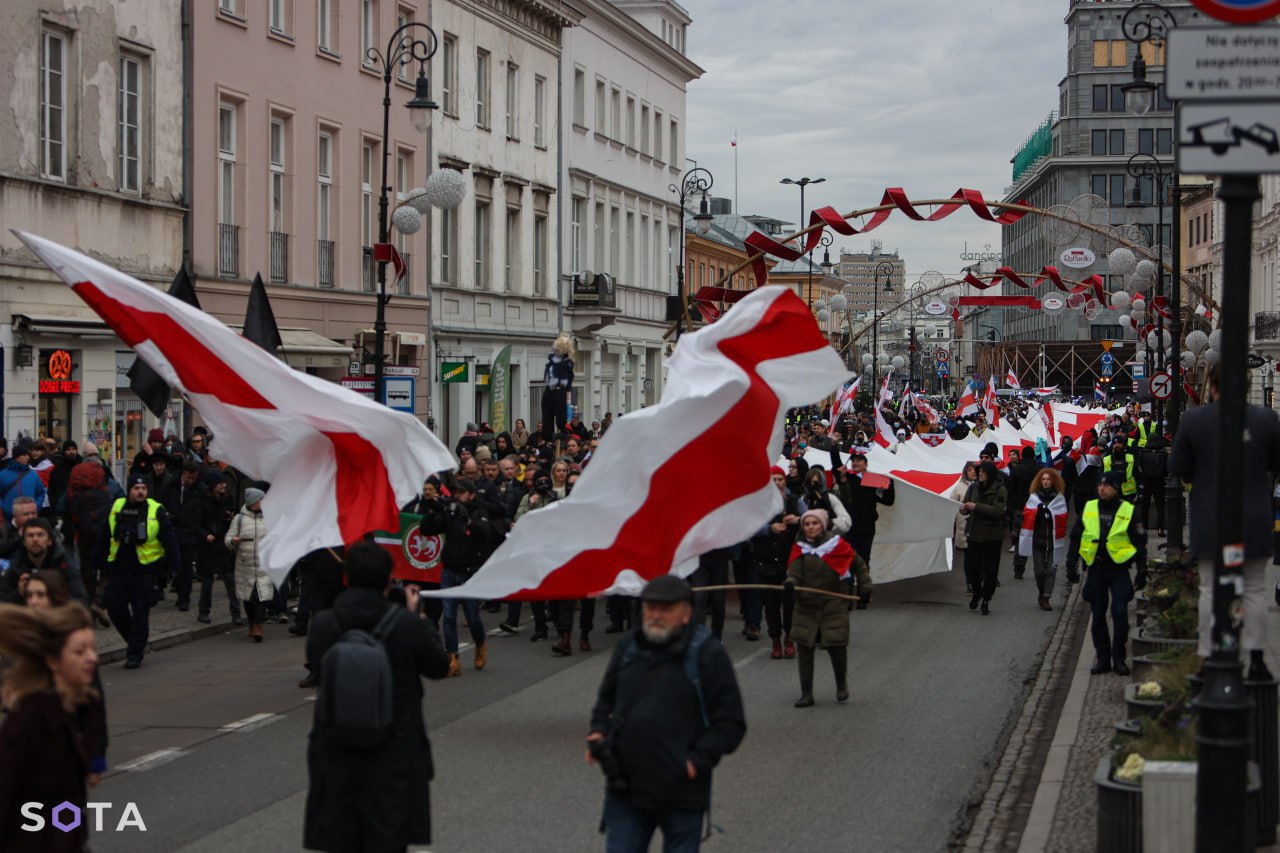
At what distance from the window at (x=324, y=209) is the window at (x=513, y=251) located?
10.5 meters

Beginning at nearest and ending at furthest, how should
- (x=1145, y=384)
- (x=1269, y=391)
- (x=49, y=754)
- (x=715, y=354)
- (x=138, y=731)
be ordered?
(x=49, y=754), (x=715, y=354), (x=138, y=731), (x=1145, y=384), (x=1269, y=391)

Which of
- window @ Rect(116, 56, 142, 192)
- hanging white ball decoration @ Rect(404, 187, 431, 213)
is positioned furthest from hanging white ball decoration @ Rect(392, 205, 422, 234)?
window @ Rect(116, 56, 142, 192)

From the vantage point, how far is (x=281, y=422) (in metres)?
11.6

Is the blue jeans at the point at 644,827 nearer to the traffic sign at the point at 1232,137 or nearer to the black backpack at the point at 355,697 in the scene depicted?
the black backpack at the point at 355,697

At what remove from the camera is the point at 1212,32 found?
22.0ft

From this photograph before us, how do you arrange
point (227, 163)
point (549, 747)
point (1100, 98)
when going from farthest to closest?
1. point (1100, 98)
2. point (227, 163)
3. point (549, 747)

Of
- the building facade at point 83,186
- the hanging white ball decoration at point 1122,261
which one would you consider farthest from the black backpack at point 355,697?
the hanging white ball decoration at point 1122,261

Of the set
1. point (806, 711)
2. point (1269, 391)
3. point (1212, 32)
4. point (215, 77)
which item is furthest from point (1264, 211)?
point (1212, 32)

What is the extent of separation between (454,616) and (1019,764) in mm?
5470

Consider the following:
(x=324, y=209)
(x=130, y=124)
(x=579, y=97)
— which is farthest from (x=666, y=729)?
(x=579, y=97)

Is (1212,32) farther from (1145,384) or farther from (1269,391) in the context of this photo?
(1269,391)

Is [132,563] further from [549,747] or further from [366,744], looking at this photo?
[366,744]

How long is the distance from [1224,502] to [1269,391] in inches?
2447

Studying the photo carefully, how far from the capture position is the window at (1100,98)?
127m
